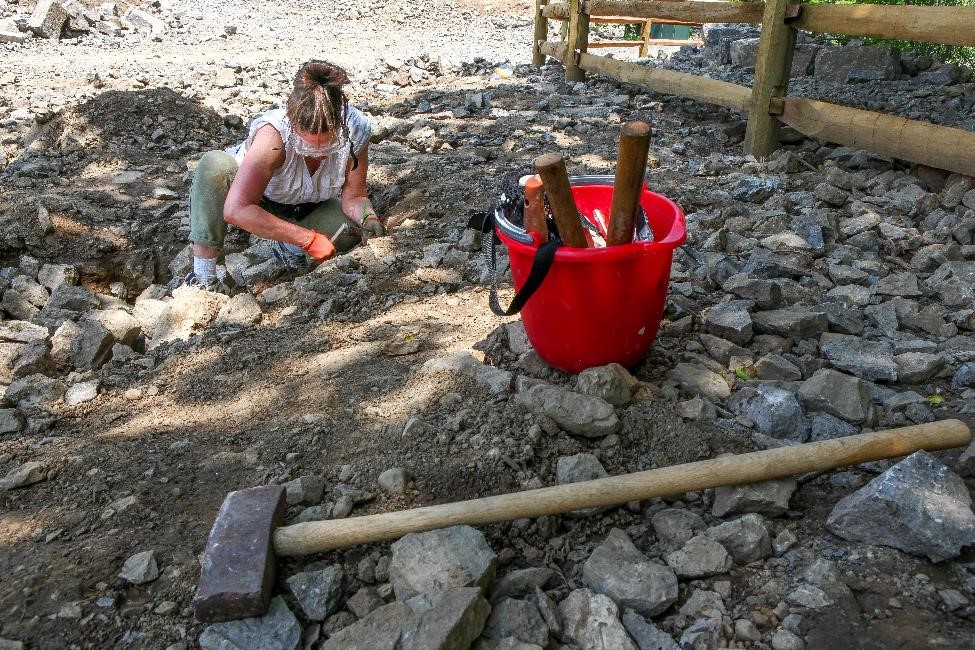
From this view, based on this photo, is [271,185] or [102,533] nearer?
[102,533]

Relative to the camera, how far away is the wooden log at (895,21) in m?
3.74

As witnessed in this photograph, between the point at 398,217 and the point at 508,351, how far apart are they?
194cm

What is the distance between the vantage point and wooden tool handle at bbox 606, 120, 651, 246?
1.98m

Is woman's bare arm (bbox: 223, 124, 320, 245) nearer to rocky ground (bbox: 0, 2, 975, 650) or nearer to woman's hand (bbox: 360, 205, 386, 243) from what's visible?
rocky ground (bbox: 0, 2, 975, 650)

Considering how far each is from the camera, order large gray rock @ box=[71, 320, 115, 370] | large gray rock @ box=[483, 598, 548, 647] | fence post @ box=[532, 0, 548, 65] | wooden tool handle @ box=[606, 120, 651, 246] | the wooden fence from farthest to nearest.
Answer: fence post @ box=[532, 0, 548, 65] → the wooden fence → large gray rock @ box=[71, 320, 115, 370] → wooden tool handle @ box=[606, 120, 651, 246] → large gray rock @ box=[483, 598, 548, 647]

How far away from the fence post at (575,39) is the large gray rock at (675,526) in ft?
21.9

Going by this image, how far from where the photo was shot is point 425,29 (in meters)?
14.0

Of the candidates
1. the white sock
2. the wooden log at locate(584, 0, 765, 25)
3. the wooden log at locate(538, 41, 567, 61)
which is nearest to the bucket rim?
the white sock

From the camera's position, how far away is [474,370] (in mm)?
2545

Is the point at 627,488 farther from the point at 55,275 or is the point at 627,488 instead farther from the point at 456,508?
the point at 55,275

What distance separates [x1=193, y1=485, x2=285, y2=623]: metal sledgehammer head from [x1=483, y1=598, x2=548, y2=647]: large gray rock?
0.51m

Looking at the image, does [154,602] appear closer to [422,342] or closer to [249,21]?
[422,342]

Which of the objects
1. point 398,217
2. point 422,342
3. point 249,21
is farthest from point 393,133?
point 249,21

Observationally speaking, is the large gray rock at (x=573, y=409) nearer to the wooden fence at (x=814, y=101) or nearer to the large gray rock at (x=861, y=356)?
the large gray rock at (x=861, y=356)
